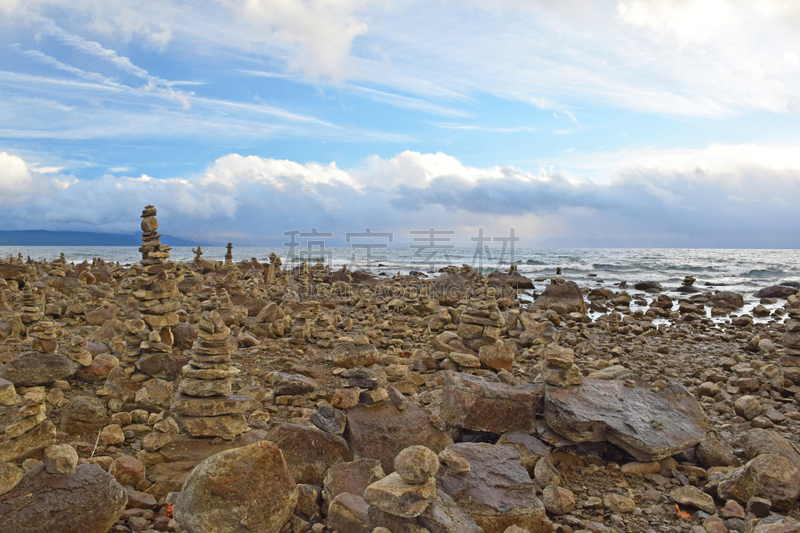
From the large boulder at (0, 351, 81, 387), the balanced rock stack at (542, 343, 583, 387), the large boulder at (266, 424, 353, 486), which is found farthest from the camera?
the large boulder at (0, 351, 81, 387)

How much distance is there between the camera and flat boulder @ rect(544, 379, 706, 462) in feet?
16.9

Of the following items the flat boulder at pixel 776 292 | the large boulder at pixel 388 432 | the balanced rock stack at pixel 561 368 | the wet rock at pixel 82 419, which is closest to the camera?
the large boulder at pixel 388 432

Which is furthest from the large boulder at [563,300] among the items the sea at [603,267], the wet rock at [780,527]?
the wet rock at [780,527]

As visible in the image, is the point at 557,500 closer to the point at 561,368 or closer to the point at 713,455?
the point at 561,368

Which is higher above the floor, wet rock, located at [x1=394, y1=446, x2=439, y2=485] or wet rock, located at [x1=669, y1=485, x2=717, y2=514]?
wet rock, located at [x1=394, y1=446, x2=439, y2=485]

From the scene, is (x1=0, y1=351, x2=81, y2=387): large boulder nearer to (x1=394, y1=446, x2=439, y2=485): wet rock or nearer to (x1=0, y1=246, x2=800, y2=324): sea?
(x1=394, y1=446, x2=439, y2=485): wet rock

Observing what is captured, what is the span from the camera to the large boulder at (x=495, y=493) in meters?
3.96

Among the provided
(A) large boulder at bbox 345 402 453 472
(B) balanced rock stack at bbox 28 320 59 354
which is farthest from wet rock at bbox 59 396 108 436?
(A) large boulder at bbox 345 402 453 472

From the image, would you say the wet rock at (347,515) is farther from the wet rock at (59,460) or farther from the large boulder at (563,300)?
the large boulder at (563,300)

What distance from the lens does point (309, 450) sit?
4664mm

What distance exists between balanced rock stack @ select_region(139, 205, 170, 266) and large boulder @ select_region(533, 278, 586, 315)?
16.0 meters

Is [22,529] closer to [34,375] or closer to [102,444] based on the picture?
[102,444]

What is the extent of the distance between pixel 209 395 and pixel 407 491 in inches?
119

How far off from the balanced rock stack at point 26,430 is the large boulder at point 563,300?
726 inches
